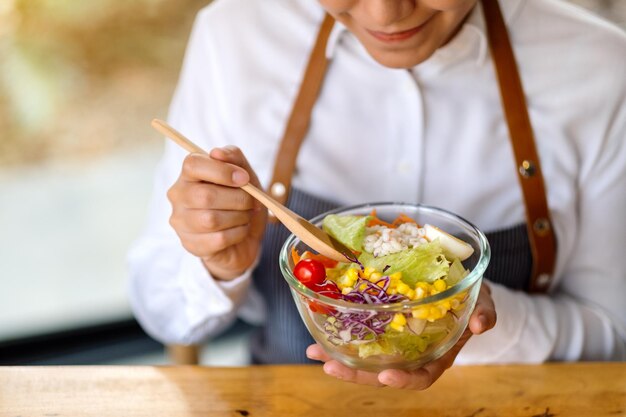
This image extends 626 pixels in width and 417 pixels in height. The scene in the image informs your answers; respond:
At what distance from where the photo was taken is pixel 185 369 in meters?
1.25

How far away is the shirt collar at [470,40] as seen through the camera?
145 cm

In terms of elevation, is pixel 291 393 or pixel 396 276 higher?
pixel 396 276

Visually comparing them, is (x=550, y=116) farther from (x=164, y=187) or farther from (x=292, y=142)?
(x=164, y=187)

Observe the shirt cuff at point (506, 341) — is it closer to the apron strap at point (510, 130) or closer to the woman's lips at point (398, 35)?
the apron strap at point (510, 130)

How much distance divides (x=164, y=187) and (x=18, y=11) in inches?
47.8

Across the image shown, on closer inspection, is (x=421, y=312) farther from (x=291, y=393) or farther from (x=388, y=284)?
(x=291, y=393)

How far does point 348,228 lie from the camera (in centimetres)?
113

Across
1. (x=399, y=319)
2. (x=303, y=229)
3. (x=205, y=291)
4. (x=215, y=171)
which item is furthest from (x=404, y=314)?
(x=205, y=291)

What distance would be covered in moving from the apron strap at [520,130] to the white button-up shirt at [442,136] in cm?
2

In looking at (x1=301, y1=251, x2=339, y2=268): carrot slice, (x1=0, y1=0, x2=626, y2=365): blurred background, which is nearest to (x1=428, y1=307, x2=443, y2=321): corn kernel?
(x1=301, y1=251, x2=339, y2=268): carrot slice

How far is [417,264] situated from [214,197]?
1.06ft

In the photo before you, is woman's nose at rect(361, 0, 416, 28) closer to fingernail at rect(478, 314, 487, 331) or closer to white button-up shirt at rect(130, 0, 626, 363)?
white button-up shirt at rect(130, 0, 626, 363)

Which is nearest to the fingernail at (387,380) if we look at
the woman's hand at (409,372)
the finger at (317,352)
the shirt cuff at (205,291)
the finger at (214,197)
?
the woman's hand at (409,372)

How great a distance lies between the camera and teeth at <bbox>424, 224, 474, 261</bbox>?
1.09 meters
